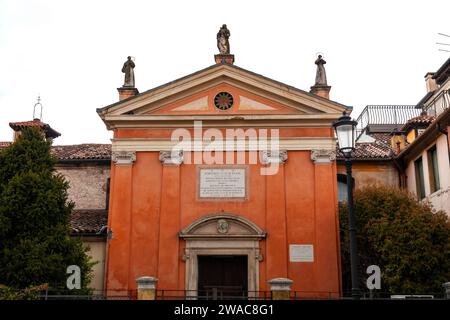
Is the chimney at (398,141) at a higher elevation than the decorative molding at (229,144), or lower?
higher

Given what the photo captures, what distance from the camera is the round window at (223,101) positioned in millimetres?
21609

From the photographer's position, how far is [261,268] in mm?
20047

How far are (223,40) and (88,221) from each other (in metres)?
9.01

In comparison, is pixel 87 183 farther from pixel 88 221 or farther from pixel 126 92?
pixel 126 92

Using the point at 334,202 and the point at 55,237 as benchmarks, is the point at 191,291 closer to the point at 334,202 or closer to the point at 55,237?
the point at 55,237

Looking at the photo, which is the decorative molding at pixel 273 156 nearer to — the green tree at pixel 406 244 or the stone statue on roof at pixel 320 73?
the stone statue on roof at pixel 320 73

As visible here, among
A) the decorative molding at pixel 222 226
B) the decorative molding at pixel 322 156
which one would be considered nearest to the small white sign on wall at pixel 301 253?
the decorative molding at pixel 222 226

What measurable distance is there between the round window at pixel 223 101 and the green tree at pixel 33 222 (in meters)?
6.20

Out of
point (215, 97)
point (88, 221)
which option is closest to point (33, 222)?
point (88, 221)

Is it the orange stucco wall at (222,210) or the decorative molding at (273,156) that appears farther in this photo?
the decorative molding at (273,156)

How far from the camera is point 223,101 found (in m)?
21.7
